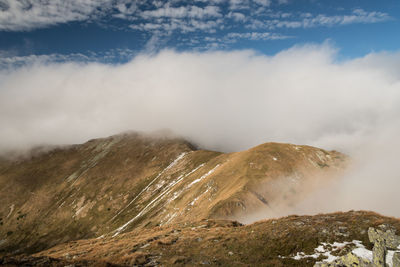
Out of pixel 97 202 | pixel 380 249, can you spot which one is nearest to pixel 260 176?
pixel 380 249

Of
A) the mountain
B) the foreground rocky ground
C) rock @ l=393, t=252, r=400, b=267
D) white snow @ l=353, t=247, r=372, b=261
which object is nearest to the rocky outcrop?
rock @ l=393, t=252, r=400, b=267

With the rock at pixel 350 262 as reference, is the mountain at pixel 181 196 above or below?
below

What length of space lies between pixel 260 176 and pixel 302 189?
54.6 feet

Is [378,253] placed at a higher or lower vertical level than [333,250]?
higher

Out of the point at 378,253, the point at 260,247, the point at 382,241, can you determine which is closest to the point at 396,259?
the point at 378,253

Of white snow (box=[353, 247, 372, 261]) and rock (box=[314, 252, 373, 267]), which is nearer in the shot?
rock (box=[314, 252, 373, 267])

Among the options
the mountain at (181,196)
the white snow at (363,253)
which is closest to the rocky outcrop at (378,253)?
the white snow at (363,253)

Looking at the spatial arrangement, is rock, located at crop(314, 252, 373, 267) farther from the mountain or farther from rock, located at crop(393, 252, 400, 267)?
the mountain

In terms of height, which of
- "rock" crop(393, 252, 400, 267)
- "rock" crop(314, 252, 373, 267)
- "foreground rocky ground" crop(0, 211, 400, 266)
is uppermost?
"rock" crop(393, 252, 400, 267)

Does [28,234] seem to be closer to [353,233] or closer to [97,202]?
[97,202]

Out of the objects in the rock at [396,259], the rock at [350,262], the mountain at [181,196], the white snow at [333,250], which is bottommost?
the mountain at [181,196]

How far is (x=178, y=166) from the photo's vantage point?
166m

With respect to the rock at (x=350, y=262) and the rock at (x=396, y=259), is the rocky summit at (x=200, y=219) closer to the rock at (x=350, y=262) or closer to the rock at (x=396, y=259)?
the rock at (x=350, y=262)

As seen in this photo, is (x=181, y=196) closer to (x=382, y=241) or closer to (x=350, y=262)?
(x=382, y=241)
